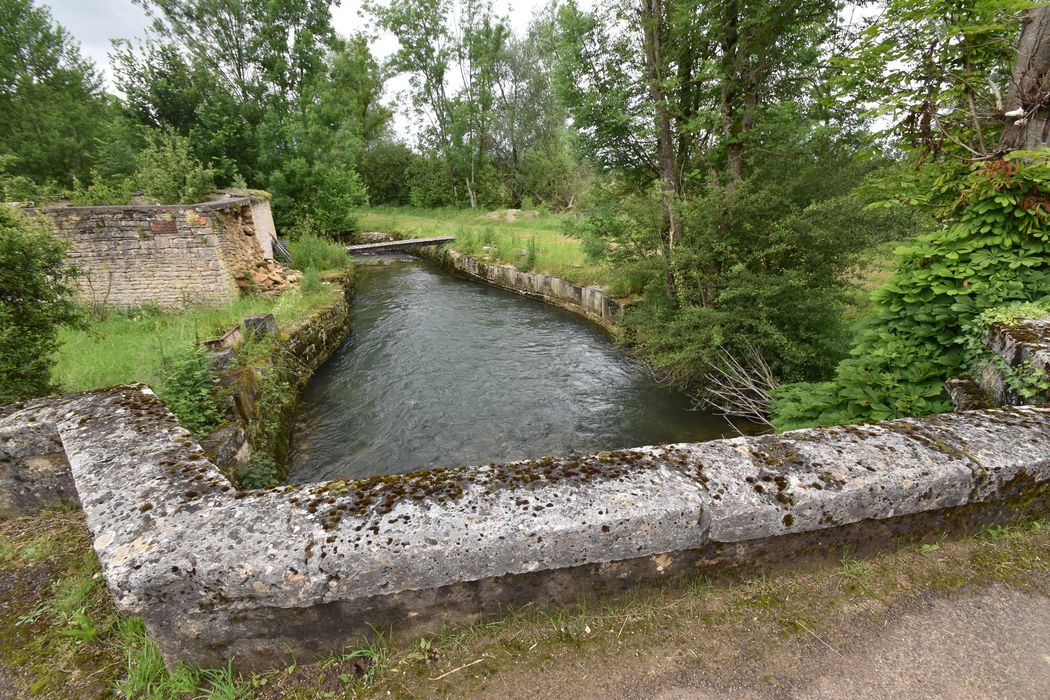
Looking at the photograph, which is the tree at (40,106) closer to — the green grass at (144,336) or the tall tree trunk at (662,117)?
the green grass at (144,336)

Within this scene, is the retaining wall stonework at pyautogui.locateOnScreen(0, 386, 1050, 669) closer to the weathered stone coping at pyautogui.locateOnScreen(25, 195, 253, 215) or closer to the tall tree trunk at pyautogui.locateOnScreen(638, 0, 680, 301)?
the tall tree trunk at pyautogui.locateOnScreen(638, 0, 680, 301)

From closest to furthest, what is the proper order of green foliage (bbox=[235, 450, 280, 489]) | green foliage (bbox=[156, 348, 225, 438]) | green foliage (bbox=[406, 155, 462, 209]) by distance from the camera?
green foliage (bbox=[156, 348, 225, 438]), green foliage (bbox=[235, 450, 280, 489]), green foliage (bbox=[406, 155, 462, 209])

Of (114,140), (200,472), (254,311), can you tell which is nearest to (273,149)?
(114,140)

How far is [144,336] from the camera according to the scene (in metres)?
6.57

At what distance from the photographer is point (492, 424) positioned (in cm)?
614

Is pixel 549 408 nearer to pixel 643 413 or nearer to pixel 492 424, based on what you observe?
pixel 492 424

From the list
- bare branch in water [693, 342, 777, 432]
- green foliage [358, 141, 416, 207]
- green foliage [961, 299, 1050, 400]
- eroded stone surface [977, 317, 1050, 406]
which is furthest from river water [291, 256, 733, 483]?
green foliage [358, 141, 416, 207]

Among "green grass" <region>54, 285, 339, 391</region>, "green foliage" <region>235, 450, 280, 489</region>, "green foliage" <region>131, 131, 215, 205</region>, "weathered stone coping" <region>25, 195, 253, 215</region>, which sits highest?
"green foliage" <region>131, 131, 215, 205</region>

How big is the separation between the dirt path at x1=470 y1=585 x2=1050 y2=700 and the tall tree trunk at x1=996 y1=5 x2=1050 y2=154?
3.49m

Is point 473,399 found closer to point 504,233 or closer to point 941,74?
point 941,74

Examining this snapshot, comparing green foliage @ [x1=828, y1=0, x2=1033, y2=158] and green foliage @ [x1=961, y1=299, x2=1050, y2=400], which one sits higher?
green foliage @ [x1=828, y1=0, x2=1033, y2=158]

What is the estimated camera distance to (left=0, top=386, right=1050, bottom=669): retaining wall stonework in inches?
58.2

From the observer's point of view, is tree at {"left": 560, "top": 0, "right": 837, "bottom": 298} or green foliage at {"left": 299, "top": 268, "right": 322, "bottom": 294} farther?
green foliage at {"left": 299, "top": 268, "right": 322, "bottom": 294}

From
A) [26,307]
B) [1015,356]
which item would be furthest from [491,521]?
[26,307]
